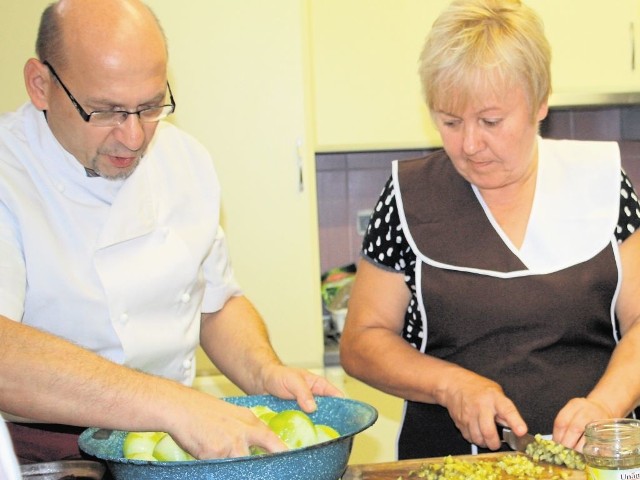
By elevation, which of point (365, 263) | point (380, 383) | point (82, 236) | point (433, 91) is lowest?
point (380, 383)

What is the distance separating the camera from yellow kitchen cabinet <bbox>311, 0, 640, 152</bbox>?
97.8 inches

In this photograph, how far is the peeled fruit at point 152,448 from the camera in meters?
1.05

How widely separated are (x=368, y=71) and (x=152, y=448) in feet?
5.25

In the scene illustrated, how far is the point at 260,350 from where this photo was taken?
1502mm

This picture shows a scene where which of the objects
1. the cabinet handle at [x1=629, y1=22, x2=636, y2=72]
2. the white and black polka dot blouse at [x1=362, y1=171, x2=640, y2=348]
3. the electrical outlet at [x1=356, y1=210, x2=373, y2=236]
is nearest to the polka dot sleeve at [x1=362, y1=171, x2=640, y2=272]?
the white and black polka dot blouse at [x1=362, y1=171, x2=640, y2=348]

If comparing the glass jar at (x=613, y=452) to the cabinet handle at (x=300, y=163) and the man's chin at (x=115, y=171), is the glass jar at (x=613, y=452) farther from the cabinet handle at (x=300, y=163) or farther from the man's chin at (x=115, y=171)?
the cabinet handle at (x=300, y=163)

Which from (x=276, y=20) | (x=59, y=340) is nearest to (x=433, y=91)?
(x=59, y=340)

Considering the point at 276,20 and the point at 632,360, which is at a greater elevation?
the point at 276,20

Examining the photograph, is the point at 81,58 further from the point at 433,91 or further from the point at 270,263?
the point at 270,263

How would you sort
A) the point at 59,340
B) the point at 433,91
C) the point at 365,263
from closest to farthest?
the point at 59,340 → the point at 433,91 → the point at 365,263

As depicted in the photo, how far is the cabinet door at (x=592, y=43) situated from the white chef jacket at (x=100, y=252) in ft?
4.47

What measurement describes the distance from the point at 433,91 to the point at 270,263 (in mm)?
1047

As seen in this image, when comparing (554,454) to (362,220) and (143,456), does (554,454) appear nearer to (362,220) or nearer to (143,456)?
(143,456)

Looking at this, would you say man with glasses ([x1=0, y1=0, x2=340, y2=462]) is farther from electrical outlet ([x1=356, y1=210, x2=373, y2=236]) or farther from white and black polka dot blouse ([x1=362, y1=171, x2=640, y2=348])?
electrical outlet ([x1=356, y1=210, x2=373, y2=236])
